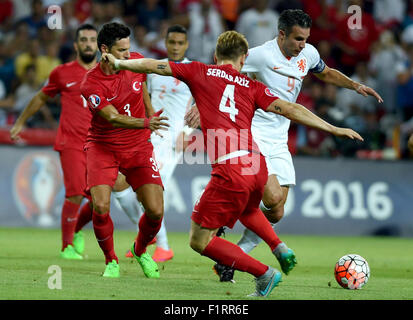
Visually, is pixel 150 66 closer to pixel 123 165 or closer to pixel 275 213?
pixel 123 165

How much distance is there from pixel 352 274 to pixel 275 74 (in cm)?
220

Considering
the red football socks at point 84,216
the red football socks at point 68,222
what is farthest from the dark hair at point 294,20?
the red football socks at point 68,222

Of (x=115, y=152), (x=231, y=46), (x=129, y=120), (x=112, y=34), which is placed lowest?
(x=115, y=152)

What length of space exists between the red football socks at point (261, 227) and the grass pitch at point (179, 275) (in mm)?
463

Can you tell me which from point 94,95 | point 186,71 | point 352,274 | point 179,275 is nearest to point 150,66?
point 186,71

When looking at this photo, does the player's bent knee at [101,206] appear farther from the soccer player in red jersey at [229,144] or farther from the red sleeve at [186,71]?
the red sleeve at [186,71]

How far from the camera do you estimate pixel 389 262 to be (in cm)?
1096

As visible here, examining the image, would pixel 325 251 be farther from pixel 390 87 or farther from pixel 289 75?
pixel 390 87

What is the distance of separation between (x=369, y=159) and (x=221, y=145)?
8782 millimetres

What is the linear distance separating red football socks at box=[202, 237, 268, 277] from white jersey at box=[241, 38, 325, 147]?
1.92m

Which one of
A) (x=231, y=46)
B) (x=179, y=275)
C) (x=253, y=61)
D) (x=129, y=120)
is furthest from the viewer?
(x=179, y=275)

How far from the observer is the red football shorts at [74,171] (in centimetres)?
1052

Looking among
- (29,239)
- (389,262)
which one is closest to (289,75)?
(389,262)

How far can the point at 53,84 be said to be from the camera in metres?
10.7
